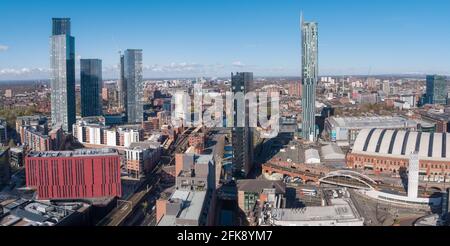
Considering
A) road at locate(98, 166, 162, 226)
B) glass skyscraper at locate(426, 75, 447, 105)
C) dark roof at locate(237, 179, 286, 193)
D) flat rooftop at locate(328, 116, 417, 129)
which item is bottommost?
road at locate(98, 166, 162, 226)

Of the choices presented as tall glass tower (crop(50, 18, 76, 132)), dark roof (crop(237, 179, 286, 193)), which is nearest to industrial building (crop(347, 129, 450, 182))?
dark roof (crop(237, 179, 286, 193))

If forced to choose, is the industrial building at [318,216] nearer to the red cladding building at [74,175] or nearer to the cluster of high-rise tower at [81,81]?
the red cladding building at [74,175]

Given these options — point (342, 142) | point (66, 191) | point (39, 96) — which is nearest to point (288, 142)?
point (342, 142)

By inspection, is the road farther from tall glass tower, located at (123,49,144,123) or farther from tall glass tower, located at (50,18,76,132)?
tall glass tower, located at (123,49,144,123)

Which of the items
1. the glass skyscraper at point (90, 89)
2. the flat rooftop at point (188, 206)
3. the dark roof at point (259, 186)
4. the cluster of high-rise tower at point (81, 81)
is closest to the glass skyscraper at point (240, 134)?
the dark roof at point (259, 186)

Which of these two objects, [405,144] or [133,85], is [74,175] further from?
[133,85]
